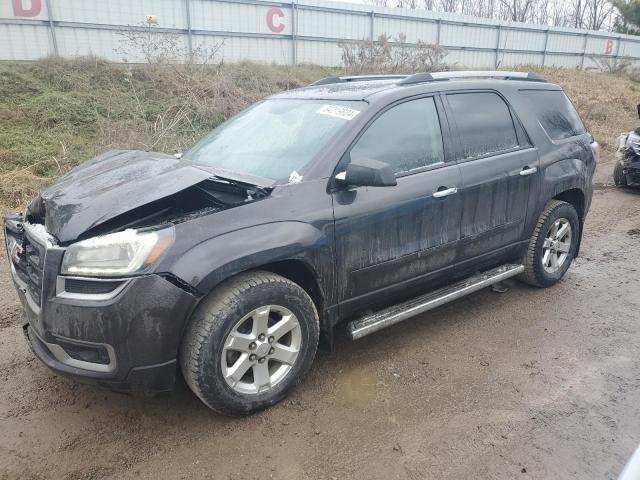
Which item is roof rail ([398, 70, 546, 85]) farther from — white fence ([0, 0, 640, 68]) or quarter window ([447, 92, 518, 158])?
white fence ([0, 0, 640, 68])

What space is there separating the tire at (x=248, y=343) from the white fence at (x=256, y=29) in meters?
10.7

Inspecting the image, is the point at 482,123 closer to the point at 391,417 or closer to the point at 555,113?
the point at 555,113

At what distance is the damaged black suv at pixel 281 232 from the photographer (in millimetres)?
2492

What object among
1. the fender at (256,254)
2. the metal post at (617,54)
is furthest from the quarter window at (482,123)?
the metal post at (617,54)

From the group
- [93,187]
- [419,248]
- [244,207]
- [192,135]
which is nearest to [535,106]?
[419,248]

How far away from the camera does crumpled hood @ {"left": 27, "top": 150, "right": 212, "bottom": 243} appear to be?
2602 millimetres

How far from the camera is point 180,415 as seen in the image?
9.57 ft

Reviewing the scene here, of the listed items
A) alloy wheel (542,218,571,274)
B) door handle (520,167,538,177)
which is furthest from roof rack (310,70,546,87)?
alloy wheel (542,218,571,274)

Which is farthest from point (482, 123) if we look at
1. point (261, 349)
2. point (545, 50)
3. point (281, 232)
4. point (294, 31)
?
point (545, 50)

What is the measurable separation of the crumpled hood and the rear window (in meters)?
3.11

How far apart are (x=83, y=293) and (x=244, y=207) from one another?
0.92 m

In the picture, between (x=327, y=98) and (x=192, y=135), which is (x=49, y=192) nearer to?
(x=327, y=98)

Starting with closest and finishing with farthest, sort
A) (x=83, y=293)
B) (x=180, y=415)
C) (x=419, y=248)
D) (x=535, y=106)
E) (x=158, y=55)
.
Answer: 1. (x=83, y=293)
2. (x=180, y=415)
3. (x=419, y=248)
4. (x=535, y=106)
5. (x=158, y=55)

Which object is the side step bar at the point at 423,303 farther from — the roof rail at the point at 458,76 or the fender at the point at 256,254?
the roof rail at the point at 458,76
